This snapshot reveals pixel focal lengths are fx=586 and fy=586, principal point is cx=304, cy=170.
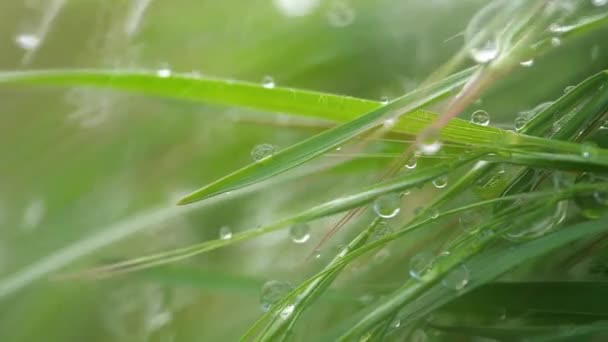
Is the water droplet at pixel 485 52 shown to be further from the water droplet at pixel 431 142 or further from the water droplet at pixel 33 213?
the water droplet at pixel 33 213

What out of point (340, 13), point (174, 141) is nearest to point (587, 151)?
point (340, 13)

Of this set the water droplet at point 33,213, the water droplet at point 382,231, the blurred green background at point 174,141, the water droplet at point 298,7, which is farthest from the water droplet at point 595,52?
the water droplet at point 33,213

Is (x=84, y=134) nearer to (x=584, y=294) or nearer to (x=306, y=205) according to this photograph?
(x=306, y=205)

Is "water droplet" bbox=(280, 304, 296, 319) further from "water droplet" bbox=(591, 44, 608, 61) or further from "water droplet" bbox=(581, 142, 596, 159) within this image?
"water droplet" bbox=(591, 44, 608, 61)

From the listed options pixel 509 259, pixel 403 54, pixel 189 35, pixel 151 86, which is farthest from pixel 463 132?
pixel 189 35

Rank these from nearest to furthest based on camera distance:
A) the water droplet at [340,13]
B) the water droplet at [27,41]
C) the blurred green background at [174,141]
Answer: the blurred green background at [174,141]
the water droplet at [340,13]
the water droplet at [27,41]
